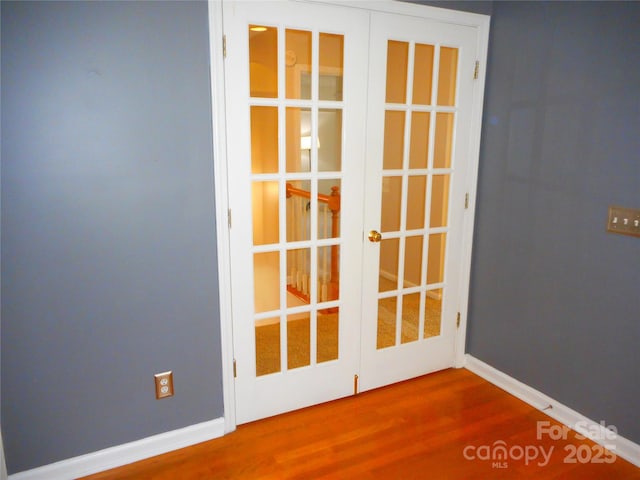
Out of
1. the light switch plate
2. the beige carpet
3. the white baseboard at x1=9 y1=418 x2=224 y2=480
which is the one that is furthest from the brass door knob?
the white baseboard at x1=9 y1=418 x2=224 y2=480

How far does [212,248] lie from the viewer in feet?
7.07

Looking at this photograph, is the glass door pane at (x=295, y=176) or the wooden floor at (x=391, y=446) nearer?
the wooden floor at (x=391, y=446)

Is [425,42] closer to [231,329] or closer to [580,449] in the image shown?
[231,329]

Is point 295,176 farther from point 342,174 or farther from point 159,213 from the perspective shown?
point 159,213

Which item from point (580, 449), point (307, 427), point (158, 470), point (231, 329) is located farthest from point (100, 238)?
point (580, 449)

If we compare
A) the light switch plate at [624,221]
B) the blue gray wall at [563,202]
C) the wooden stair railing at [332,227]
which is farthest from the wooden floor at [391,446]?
the light switch plate at [624,221]

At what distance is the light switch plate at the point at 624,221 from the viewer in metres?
2.03

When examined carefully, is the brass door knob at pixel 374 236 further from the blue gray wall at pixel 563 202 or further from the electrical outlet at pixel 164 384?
the electrical outlet at pixel 164 384

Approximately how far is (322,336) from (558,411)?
139cm

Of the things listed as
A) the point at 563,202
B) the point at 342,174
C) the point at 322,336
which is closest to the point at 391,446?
the point at 322,336

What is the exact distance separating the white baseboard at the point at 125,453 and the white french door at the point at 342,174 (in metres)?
0.20

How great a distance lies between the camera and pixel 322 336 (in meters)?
2.98

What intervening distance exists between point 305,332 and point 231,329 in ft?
2.89

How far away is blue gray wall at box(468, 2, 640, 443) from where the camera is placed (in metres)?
2.09
